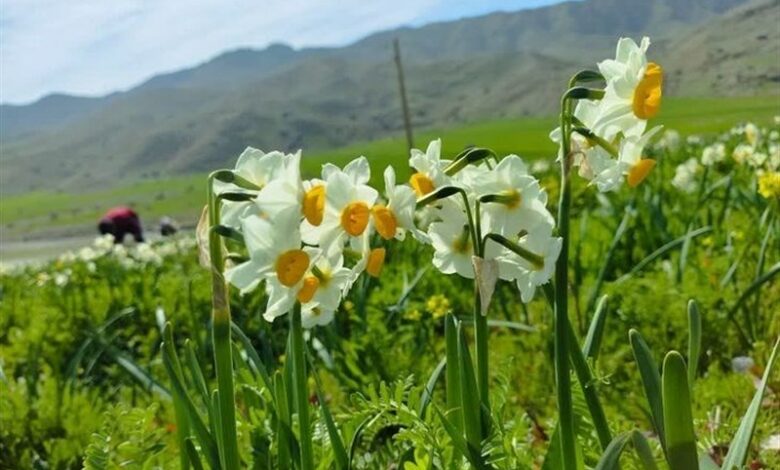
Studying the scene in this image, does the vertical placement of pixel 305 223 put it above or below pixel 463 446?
above

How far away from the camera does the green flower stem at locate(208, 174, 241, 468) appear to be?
98 centimetres

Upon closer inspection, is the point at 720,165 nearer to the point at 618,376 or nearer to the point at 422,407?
the point at 618,376

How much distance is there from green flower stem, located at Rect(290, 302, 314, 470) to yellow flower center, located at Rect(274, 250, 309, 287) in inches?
6.4

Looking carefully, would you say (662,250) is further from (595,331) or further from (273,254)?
(273,254)

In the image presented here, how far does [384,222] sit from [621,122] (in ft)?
0.90

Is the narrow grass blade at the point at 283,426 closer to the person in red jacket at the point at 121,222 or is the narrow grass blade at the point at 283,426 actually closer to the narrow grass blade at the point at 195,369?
the narrow grass blade at the point at 195,369

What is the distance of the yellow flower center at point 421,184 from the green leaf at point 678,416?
0.98ft

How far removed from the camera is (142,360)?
3.54 meters

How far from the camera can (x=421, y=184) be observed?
3.48 feet

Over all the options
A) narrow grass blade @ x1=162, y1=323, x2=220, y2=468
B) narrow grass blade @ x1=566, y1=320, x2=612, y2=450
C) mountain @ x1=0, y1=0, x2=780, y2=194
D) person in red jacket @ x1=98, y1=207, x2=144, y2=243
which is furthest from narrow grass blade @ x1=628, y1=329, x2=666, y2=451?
mountain @ x1=0, y1=0, x2=780, y2=194

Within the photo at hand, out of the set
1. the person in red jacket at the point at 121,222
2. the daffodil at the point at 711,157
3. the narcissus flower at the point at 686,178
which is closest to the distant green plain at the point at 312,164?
the person in red jacket at the point at 121,222

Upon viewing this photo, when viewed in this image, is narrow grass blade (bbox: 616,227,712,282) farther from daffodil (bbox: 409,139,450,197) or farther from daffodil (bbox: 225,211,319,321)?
daffodil (bbox: 225,211,319,321)

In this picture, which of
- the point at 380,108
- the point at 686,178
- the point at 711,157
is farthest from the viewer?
the point at 380,108

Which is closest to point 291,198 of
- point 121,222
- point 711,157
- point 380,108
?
point 711,157
